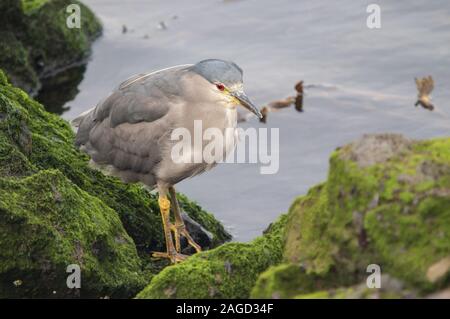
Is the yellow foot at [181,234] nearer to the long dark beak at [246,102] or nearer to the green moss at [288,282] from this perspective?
A: the long dark beak at [246,102]

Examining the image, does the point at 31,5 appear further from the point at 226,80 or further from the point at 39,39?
the point at 226,80

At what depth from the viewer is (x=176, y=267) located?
19.6ft

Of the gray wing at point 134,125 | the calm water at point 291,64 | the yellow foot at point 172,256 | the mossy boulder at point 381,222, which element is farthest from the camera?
the calm water at point 291,64

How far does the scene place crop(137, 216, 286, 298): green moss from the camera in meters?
5.84

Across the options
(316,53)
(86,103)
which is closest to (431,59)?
(316,53)

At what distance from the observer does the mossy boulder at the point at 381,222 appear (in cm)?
507

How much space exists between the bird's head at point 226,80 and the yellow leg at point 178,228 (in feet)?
3.90

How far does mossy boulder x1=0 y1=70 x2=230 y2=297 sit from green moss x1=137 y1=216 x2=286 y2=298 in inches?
32.9

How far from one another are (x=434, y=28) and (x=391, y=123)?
7.34 ft

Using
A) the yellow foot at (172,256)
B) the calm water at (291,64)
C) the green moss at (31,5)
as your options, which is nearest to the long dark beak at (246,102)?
the yellow foot at (172,256)

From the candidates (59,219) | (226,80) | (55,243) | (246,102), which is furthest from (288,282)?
(226,80)

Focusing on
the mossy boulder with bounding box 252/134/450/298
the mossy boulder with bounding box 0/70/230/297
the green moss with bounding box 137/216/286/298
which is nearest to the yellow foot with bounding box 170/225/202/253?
the mossy boulder with bounding box 0/70/230/297

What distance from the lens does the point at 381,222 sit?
513cm

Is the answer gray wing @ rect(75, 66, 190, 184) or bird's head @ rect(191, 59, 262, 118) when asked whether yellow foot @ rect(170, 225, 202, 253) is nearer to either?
gray wing @ rect(75, 66, 190, 184)
